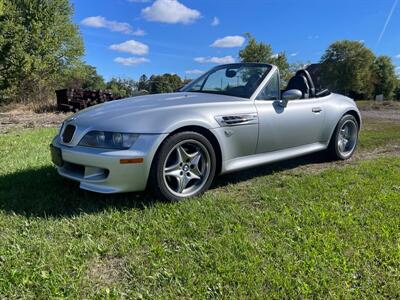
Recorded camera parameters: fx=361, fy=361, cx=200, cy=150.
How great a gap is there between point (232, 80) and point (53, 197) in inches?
97.6

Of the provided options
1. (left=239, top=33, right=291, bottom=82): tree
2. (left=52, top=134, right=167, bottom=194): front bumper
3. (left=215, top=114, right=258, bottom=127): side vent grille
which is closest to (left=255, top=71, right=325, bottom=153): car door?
(left=215, top=114, right=258, bottom=127): side vent grille

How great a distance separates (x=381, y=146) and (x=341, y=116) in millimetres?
1794

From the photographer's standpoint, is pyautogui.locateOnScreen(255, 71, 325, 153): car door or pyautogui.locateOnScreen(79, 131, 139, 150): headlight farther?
pyautogui.locateOnScreen(255, 71, 325, 153): car door

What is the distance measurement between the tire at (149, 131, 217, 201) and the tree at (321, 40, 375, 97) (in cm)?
4763

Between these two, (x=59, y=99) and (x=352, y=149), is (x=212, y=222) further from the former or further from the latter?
(x=59, y=99)

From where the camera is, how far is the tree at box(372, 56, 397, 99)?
53750 mm

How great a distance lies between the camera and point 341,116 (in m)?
5.16

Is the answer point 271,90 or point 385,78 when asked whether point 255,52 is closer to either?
point 271,90

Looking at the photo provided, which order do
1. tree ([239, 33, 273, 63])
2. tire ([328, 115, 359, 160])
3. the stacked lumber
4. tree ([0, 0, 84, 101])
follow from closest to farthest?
tire ([328, 115, 359, 160]) < the stacked lumber < tree ([0, 0, 84, 101]) < tree ([239, 33, 273, 63])

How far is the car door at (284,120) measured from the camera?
4008mm

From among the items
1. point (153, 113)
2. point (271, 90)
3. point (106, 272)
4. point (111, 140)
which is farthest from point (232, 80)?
point (106, 272)

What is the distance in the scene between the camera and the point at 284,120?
13.8ft

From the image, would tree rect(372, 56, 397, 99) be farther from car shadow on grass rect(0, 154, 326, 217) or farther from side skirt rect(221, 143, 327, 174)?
car shadow on grass rect(0, 154, 326, 217)

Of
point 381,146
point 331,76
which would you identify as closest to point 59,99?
point 381,146
